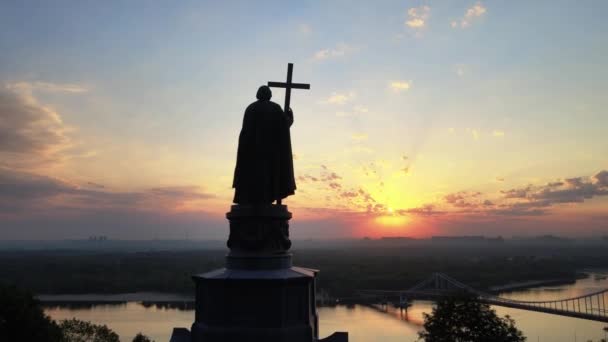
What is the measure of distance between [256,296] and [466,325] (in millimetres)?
12312

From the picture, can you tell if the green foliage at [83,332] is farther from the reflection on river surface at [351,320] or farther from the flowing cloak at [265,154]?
the reflection on river surface at [351,320]

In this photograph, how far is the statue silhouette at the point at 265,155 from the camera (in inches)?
208

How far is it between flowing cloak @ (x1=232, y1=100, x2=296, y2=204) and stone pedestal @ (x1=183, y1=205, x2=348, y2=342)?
374 millimetres

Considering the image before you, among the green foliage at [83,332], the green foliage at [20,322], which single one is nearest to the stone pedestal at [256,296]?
the green foliage at [20,322]

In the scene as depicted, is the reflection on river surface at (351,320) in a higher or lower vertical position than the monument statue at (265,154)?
lower

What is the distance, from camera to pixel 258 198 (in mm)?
5219

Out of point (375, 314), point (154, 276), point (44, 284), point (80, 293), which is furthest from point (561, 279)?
point (44, 284)

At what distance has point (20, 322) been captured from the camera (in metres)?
12.6

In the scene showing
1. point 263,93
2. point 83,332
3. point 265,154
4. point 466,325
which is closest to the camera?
point 265,154

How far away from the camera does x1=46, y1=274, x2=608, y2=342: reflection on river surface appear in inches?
1198

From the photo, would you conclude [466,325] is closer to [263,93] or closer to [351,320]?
[263,93]

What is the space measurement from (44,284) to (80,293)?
18.1ft

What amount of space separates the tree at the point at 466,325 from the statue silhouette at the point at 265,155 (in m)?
11.7

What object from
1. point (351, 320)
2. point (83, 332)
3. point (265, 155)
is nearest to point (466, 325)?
point (83, 332)
